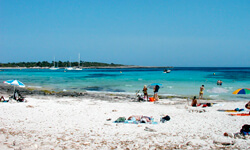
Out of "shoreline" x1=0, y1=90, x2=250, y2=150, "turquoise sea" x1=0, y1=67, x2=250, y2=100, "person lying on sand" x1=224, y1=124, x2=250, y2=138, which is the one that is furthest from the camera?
"turquoise sea" x1=0, y1=67, x2=250, y2=100

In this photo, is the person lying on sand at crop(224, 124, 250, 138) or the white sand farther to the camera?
the person lying on sand at crop(224, 124, 250, 138)

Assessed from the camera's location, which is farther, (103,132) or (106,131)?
(106,131)

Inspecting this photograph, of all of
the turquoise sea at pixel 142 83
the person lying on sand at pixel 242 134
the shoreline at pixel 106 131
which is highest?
the person lying on sand at pixel 242 134

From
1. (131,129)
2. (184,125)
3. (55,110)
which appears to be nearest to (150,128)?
(131,129)

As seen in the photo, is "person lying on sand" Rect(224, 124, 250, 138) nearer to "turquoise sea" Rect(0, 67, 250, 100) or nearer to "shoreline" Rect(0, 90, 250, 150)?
"shoreline" Rect(0, 90, 250, 150)

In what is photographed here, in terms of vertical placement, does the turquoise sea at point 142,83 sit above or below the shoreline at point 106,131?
below

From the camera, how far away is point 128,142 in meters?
8.40

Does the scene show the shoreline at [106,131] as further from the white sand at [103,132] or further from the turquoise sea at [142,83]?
the turquoise sea at [142,83]

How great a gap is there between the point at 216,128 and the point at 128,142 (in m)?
4.46

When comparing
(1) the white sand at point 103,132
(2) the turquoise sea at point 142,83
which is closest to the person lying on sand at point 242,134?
(1) the white sand at point 103,132

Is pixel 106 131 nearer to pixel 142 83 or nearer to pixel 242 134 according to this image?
pixel 242 134

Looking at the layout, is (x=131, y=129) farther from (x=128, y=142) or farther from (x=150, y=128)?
(x=128, y=142)

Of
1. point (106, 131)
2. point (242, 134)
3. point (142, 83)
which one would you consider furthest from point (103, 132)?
point (142, 83)

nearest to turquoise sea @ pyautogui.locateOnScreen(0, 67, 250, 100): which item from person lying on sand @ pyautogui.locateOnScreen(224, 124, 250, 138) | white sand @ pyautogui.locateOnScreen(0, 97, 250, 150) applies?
white sand @ pyautogui.locateOnScreen(0, 97, 250, 150)
